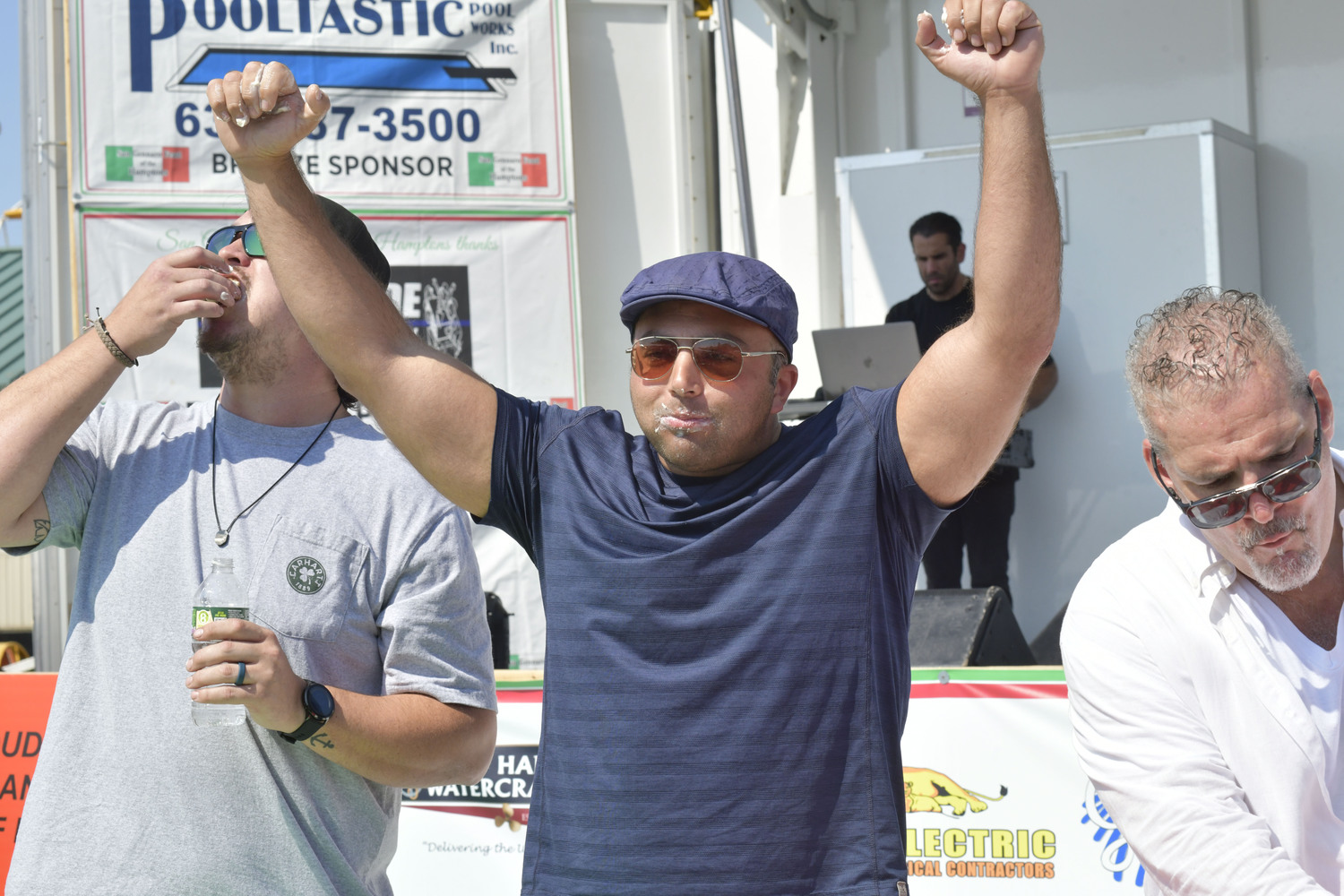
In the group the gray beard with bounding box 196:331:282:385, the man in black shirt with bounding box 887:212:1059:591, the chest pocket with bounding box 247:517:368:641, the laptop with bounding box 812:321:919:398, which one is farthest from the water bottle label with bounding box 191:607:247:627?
the man in black shirt with bounding box 887:212:1059:591

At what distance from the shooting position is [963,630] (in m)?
4.37

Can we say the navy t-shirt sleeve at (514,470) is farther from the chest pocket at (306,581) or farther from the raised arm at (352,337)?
the chest pocket at (306,581)

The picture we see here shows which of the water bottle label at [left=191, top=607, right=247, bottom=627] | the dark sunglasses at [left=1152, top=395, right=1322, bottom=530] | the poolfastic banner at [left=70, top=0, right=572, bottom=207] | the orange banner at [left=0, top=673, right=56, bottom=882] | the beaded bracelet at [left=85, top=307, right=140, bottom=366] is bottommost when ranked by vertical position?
the orange banner at [left=0, top=673, right=56, bottom=882]

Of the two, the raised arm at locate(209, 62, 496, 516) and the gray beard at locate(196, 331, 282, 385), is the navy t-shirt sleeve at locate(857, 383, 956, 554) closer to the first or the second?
the raised arm at locate(209, 62, 496, 516)

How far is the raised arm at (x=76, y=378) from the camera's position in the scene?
6.88ft

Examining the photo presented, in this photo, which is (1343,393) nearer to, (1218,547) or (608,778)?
(1218,547)

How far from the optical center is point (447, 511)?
2277 mm

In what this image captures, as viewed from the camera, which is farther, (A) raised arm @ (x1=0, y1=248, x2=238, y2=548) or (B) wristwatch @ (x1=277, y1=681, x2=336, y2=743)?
(A) raised arm @ (x1=0, y1=248, x2=238, y2=548)

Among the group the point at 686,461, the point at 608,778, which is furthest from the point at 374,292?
the point at 608,778

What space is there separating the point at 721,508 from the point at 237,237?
3.46 feet

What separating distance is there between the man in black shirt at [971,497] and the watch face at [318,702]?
15.4 feet

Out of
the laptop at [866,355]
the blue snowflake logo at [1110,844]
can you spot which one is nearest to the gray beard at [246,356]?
the blue snowflake logo at [1110,844]

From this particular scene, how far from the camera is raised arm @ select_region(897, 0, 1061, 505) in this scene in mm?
Result: 1773

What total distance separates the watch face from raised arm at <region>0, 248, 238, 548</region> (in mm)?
583
